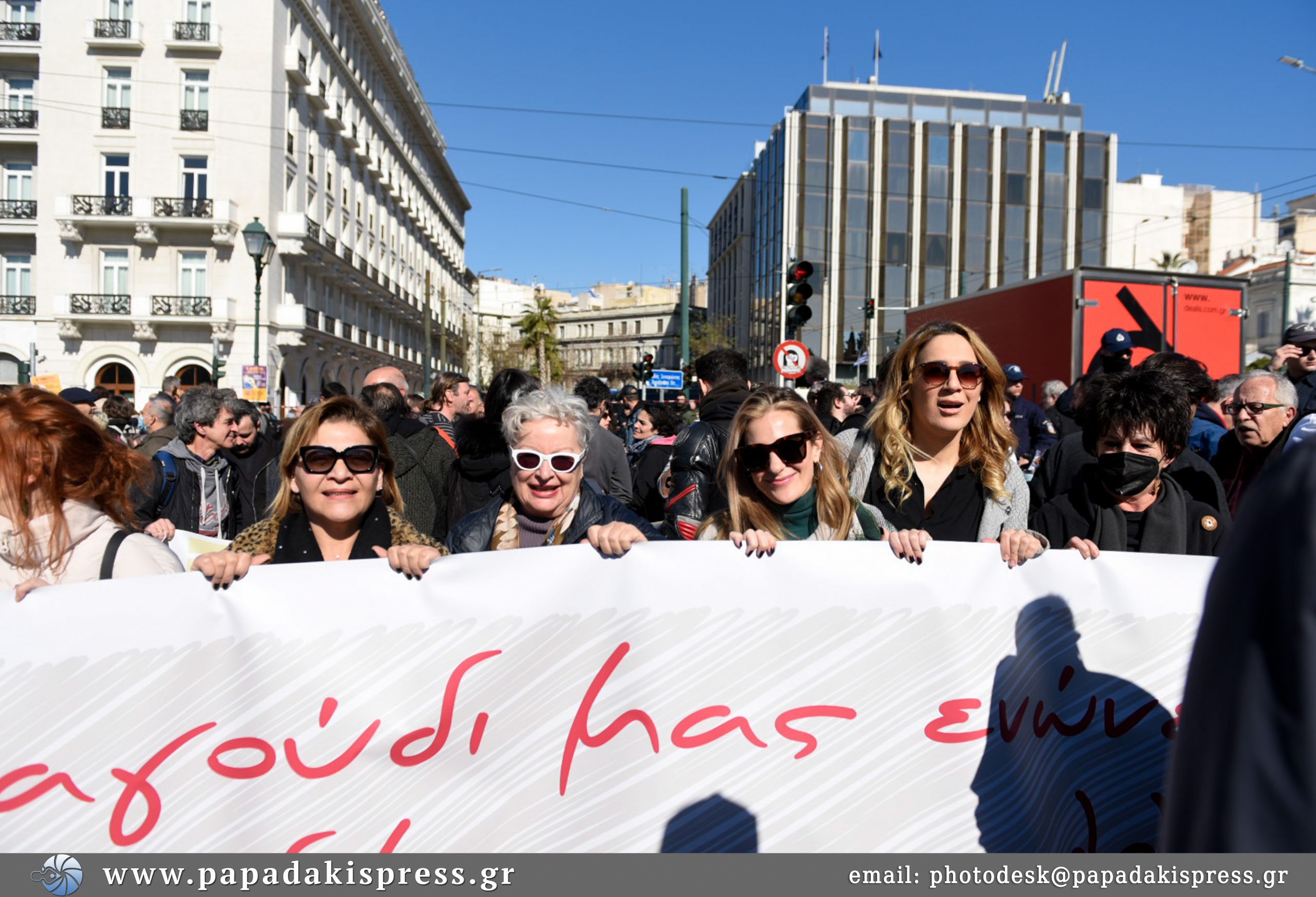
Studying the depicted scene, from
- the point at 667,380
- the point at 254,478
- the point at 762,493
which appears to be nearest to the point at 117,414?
the point at 254,478

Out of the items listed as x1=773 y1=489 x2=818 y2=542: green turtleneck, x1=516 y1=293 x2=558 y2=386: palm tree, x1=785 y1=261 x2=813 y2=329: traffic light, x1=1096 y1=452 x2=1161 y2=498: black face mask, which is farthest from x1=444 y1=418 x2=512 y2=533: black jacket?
x1=516 y1=293 x2=558 y2=386: palm tree

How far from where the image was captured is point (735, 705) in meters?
2.53

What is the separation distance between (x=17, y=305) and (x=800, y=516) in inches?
1670

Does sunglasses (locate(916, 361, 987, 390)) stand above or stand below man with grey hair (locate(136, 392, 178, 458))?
above

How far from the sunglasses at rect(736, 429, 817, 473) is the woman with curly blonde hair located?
442mm

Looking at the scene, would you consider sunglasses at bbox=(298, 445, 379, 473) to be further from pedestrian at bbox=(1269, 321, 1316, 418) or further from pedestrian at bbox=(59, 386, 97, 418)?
pedestrian at bbox=(1269, 321, 1316, 418)

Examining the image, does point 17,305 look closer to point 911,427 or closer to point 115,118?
point 115,118

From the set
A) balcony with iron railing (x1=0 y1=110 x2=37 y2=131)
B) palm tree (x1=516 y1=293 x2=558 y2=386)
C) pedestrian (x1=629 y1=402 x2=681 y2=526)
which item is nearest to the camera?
pedestrian (x1=629 y1=402 x2=681 y2=526)

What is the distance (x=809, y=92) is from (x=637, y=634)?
59.7m

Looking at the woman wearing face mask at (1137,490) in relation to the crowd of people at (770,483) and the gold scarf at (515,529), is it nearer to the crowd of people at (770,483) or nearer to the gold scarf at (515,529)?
the crowd of people at (770,483)

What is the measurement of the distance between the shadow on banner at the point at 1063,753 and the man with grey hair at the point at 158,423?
19.7 ft

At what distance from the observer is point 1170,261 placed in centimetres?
6456

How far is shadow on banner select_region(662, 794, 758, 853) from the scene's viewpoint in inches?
95.6

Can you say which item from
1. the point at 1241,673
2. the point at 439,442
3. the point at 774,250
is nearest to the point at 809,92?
the point at 774,250
